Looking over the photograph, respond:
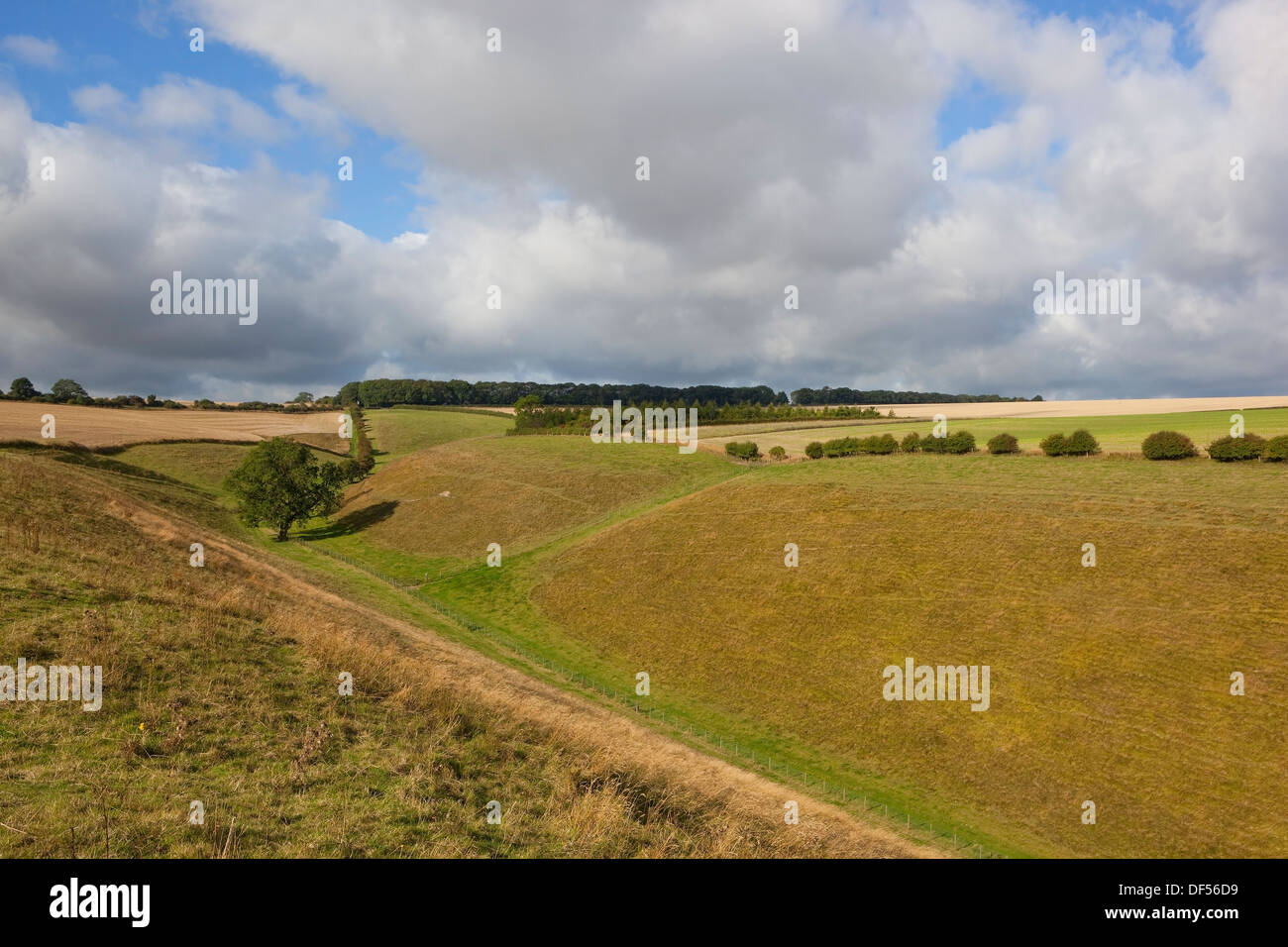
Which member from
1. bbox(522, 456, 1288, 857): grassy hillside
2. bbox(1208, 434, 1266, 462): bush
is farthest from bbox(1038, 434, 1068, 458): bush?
bbox(1208, 434, 1266, 462): bush

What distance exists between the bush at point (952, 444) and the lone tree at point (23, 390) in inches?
7097

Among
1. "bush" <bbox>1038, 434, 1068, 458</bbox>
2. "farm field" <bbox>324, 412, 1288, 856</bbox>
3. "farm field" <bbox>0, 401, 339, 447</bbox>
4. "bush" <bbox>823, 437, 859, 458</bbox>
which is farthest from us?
"farm field" <bbox>0, 401, 339, 447</bbox>

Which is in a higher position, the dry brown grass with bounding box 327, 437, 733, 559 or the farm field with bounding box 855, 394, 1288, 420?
the farm field with bounding box 855, 394, 1288, 420

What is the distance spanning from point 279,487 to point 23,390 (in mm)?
124060

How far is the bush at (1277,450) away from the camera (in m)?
46.7

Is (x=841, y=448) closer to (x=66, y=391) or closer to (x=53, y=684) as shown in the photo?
(x=53, y=684)

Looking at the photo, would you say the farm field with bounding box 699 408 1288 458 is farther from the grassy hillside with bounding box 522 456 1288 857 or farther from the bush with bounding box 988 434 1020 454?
the grassy hillside with bounding box 522 456 1288 857

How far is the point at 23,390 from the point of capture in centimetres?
14462

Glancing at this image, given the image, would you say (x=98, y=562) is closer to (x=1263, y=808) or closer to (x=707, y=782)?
(x=707, y=782)

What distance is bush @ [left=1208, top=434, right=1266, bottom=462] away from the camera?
48.2m

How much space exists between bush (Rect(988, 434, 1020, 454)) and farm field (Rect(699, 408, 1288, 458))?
3.20 m

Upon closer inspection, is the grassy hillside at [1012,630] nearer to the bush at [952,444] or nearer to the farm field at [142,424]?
the bush at [952,444]

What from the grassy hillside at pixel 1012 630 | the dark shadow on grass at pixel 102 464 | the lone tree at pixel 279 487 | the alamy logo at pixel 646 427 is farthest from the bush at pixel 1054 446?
the dark shadow on grass at pixel 102 464
